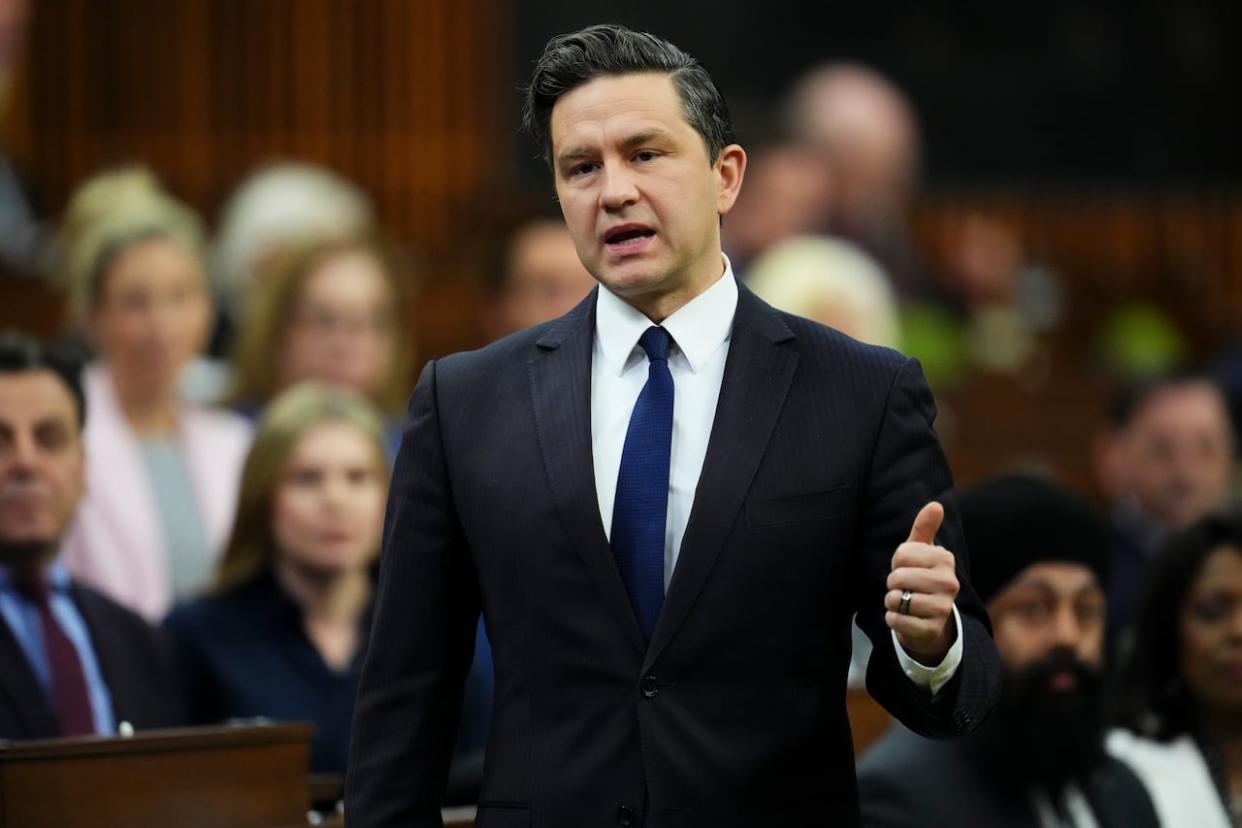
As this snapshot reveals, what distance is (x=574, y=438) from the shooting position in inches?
98.3

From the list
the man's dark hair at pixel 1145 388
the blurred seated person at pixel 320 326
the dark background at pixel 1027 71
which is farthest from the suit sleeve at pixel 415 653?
the dark background at pixel 1027 71

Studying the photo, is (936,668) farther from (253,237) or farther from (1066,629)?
(253,237)

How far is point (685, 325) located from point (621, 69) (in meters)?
0.33

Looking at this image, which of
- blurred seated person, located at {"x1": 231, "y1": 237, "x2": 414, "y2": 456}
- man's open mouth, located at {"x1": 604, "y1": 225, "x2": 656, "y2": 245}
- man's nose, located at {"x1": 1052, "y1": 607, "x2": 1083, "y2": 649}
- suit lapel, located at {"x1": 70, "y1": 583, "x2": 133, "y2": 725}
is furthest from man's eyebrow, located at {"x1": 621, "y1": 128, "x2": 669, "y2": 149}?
blurred seated person, located at {"x1": 231, "y1": 237, "x2": 414, "y2": 456}

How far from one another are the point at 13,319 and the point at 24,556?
307 centimetres

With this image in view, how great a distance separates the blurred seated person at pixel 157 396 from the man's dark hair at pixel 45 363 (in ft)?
2.10

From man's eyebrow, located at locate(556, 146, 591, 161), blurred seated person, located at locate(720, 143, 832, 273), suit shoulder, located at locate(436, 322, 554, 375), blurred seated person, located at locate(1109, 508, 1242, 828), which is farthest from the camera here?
blurred seated person, located at locate(720, 143, 832, 273)

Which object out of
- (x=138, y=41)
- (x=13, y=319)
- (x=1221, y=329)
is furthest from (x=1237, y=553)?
(x=138, y=41)

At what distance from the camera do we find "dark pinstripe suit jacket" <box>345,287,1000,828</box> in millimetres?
2400

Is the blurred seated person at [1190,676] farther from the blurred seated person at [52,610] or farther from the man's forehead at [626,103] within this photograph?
the man's forehead at [626,103]

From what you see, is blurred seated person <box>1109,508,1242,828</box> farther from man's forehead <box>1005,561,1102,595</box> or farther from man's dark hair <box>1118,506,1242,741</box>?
man's forehead <box>1005,561,1102,595</box>

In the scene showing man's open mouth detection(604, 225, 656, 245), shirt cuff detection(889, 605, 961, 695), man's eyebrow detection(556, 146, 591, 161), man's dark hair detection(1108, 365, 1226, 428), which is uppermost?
man's eyebrow detection(556, 146, 591, 161)

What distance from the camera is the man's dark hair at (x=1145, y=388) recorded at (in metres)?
6.86

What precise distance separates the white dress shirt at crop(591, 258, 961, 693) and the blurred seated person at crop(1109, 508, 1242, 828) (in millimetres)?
2298
